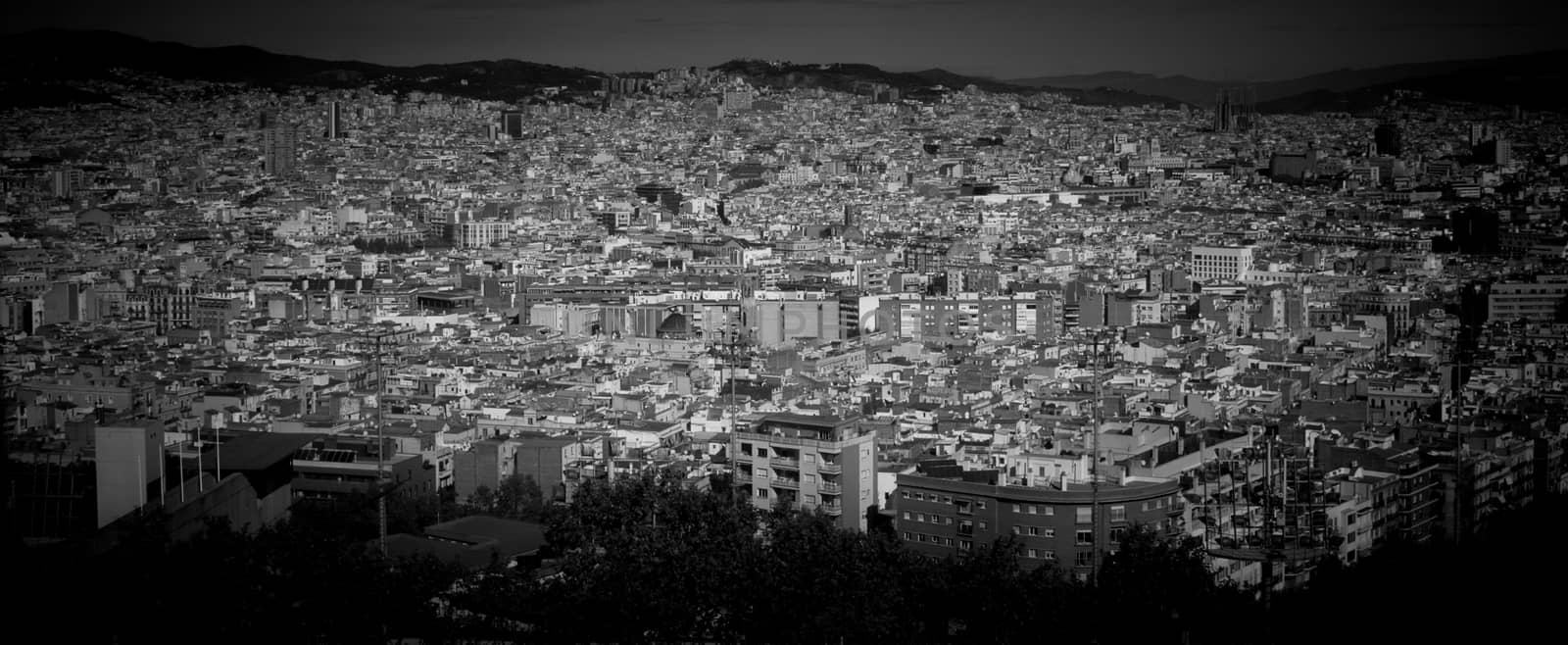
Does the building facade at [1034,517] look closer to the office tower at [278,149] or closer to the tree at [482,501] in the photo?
the tree at [482,501]

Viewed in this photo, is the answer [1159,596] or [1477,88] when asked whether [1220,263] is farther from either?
[1159,596]

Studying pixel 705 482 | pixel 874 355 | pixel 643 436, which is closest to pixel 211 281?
pixel 874 355

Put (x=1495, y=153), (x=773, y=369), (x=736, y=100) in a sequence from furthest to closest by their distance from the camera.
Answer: (x=736, y=100)
(x=1495, y=153)
(x=773, y=369)

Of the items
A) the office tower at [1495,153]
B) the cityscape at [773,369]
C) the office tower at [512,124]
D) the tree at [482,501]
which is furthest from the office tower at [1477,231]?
the office tower at [512,124]

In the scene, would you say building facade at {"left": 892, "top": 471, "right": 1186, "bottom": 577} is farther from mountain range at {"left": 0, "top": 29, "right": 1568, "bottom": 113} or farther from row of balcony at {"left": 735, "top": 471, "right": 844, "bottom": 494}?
mountain range at {"left": 0, "top": 29, "right": 1568, "bottom": 113}

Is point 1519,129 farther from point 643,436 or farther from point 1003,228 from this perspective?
point 643,436

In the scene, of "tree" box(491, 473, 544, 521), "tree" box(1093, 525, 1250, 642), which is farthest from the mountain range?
"tree" box(1093, 525, 1250, 642)

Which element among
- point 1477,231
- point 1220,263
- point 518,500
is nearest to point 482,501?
point 518,500
